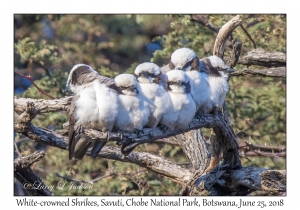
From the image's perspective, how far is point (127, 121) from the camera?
5480 mm

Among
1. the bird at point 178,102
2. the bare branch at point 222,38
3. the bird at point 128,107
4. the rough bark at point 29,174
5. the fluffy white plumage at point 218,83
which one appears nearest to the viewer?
the bird at point 128,107

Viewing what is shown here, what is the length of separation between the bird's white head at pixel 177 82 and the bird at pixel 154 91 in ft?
0.23

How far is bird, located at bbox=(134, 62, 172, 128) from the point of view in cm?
568

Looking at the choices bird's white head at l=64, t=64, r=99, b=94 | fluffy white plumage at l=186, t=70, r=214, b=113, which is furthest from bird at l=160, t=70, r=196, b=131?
bird's white head at l=64, t=64, r=99, b=94

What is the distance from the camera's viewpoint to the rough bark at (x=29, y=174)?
594cm

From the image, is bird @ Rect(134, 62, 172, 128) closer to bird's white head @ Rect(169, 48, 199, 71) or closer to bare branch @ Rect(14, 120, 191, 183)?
bird's white head @ Rect(169, 48, 199, 71)

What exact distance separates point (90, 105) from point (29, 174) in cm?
120

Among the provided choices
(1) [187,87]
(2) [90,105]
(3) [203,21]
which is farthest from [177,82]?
(3) [203,21]

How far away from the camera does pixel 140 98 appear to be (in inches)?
220

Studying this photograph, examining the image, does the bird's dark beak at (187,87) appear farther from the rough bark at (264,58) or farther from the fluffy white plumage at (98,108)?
the rough bark at (264,58)

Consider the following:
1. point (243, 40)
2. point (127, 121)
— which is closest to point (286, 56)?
point (243, 40)

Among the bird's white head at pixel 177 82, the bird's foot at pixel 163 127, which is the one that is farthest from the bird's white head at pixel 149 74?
the bird's foot at pixel 163 127

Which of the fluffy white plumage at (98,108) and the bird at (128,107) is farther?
the bird at (128,107)

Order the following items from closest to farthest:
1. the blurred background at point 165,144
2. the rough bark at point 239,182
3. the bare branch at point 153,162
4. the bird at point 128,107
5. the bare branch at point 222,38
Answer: the bird at point 128,107, the rough bark at point 239,182, the bare branch at point 153,162, the bare branch at point 222,38, the blurred background at point 165,144
